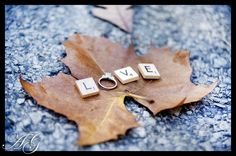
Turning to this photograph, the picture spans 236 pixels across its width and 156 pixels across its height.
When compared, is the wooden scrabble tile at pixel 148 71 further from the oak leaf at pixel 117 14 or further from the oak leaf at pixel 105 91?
the oak leaf at pixel 117 14

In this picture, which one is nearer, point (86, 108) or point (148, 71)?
point (86, 108)

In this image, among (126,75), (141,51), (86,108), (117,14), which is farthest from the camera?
(117,14)

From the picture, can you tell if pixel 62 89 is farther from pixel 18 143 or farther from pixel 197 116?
pixel 197 116

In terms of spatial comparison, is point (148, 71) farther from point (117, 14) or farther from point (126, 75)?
point (117, 14)

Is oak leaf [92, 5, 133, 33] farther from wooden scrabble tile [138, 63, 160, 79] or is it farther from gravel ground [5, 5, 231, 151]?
wooden scrabble tile [138, 63, 160, 79]

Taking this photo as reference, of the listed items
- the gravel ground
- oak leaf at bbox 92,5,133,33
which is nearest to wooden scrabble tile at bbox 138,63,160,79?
the gravel ground

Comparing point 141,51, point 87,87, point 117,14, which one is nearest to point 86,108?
point 87,87

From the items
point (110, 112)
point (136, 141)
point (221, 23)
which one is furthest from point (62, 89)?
point (221, 23)
